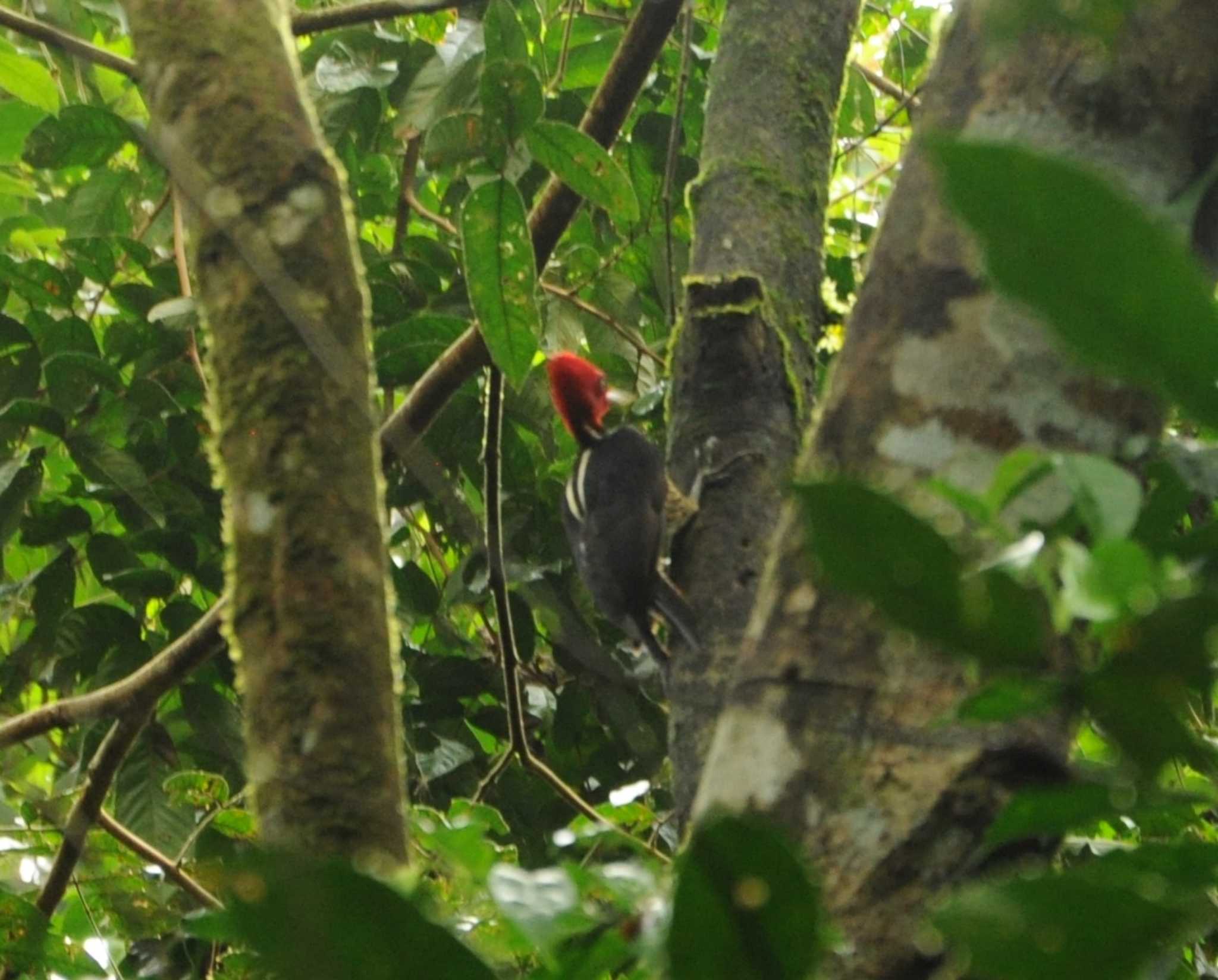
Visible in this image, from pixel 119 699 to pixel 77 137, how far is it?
5.16ft

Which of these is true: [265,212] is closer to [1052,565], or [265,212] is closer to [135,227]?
[1052,565]

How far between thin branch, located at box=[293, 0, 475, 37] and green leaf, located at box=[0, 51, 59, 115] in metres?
1.00

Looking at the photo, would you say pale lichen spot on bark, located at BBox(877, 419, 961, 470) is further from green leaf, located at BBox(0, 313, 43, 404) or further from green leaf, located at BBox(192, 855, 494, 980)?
green leaf, located at BBox(0, 313, 43, 404)

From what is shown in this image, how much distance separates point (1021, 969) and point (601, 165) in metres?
2.02

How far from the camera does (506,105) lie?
8.03 feet

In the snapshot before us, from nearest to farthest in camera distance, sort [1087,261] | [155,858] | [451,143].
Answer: [1087,261] → [155,858] → [451,143]

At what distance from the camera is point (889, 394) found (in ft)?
3.78

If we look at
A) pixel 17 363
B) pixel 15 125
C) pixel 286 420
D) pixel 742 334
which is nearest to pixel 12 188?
pixel 15 125

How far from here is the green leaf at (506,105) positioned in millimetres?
2424

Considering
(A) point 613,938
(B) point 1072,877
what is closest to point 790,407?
(A) point 613,938

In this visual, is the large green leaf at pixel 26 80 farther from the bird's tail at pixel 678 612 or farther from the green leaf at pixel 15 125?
the bird's tail at pixel 678 612

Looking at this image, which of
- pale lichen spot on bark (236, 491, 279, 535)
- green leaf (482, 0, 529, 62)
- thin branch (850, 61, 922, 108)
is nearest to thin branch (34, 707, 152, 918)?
green leaf (482, 0, 529, 62)

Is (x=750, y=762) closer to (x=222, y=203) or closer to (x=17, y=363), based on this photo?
(x=222, y=203)

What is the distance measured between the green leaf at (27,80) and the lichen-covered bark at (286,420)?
2082mm
